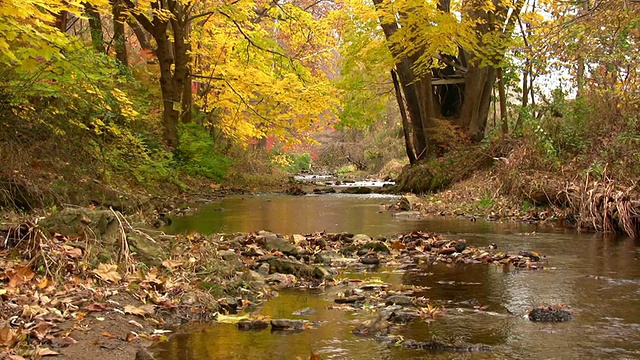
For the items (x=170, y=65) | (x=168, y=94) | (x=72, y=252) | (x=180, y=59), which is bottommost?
(x=72, y=252)

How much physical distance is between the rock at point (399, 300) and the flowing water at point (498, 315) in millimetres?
237

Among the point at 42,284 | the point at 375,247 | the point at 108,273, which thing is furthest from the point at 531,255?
the point at 42,284

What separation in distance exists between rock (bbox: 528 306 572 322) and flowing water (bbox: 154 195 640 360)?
66 mm

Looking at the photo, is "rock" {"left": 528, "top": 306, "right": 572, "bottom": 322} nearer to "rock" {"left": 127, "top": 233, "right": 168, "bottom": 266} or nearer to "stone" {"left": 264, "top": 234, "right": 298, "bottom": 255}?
"rock" {"left": 127, "top": 233, "right": 168, "bottom": 266}

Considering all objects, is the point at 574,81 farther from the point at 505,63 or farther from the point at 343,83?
the point at 343,83

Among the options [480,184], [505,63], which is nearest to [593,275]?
[480,184]

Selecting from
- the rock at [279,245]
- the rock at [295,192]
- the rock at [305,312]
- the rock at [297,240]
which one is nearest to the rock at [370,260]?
the rock at [279,245]

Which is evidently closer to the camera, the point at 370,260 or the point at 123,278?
the point at 123,278

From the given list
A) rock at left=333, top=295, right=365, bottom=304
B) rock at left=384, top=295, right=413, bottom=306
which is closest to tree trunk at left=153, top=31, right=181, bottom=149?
rock at left=333, top=295, right=365, bottom=304

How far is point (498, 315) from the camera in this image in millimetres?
4863

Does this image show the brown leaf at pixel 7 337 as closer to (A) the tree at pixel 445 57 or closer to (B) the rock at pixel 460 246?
(B) the rock at pixel 460 246

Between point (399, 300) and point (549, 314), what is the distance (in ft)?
3.93

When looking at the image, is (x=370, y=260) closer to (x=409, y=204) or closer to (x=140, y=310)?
(x=140, y=310)

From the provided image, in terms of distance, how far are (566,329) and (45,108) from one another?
25.1 ft
